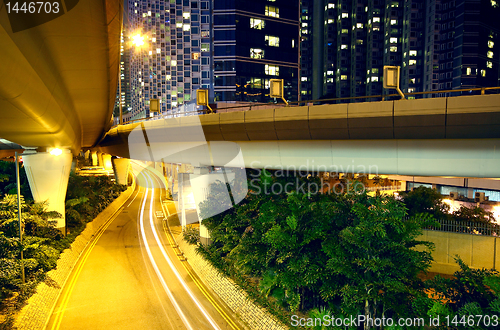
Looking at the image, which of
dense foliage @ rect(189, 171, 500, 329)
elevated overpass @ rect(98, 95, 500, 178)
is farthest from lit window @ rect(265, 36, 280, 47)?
dense foliage @ rect(189, 171, 500, 329)

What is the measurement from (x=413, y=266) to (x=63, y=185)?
21681 millimetres

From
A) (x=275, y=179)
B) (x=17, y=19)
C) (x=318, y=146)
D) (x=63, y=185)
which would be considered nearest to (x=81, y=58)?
(x=17, y=19)

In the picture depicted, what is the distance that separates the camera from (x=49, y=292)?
1565cm

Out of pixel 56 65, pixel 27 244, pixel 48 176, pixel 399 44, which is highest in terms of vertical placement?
pixel 399 44

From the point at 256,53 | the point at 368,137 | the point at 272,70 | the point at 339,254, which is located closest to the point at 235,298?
the point at 339,254

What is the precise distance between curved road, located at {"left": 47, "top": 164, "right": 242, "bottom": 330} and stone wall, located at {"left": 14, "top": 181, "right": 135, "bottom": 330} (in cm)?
34

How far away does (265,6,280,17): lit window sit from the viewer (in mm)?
62969

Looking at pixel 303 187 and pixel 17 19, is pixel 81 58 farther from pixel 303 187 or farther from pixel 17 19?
pixel 303 187

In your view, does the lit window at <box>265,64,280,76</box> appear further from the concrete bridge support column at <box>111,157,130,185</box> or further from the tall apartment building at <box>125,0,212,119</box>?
the concrete bridge support column at <box>111,157,130,185</box>

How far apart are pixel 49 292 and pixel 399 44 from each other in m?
108

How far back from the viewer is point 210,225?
2039 centimetres

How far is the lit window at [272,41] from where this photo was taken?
63319 mm

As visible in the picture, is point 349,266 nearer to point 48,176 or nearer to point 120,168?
point 48,176

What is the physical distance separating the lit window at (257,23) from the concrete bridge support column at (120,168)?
32.7 meters
